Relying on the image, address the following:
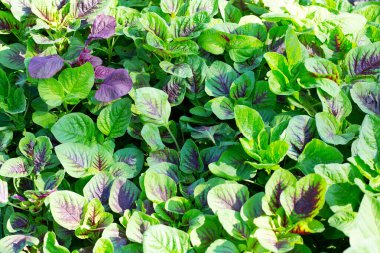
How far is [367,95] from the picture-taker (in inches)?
58.4

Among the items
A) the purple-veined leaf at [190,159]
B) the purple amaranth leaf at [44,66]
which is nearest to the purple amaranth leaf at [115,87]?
the purple amaranth leaf at [44,66]

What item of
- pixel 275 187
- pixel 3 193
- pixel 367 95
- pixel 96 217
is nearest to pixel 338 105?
pixel 367 95

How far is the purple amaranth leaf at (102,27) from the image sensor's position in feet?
5.54

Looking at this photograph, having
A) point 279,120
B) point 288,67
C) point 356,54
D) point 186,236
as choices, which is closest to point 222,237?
point 186,236

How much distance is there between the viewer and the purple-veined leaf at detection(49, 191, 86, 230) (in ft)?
4.42

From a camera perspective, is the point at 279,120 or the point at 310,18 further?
the point at 310,18

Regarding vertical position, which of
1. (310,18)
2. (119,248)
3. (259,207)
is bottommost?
(119,248)

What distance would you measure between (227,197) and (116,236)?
0.29 m

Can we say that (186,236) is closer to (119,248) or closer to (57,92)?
(119,248)

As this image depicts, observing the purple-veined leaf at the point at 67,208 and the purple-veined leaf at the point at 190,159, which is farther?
the purple-veined leaf at the point at 190,159

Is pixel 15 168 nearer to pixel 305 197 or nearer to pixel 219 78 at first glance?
pixel 219 78

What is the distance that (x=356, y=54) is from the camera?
5.24 ft

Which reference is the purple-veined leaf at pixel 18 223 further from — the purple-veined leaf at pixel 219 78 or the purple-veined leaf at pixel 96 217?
the purple-veined leaf at pixel 219 78

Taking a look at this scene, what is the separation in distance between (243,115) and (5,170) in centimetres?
68
